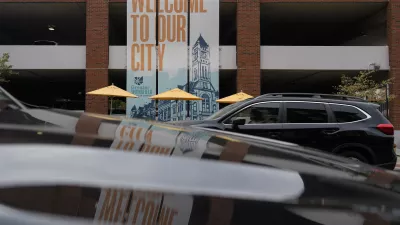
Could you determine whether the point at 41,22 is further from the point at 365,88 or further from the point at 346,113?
the point at 346,113

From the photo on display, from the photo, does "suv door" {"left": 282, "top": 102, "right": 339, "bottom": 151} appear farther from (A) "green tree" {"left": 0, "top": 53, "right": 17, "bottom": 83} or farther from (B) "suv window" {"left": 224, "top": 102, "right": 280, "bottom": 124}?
(A) "green tree" {"left": 0, "top": 53, "right": 17, "bottom": 83}

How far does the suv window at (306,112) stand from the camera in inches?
302

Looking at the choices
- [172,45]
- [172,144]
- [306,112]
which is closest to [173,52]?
[172,45]

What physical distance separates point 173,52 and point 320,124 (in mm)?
11468

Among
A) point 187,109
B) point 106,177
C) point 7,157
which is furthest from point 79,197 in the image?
point 187,109

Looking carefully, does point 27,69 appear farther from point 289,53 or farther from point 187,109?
point 289,53

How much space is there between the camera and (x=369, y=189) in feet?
5.02

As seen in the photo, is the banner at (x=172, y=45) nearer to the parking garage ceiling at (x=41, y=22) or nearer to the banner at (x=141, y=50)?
the banner at (x=141, y=50)

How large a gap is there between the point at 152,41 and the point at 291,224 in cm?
1742

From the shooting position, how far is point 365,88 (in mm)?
17719

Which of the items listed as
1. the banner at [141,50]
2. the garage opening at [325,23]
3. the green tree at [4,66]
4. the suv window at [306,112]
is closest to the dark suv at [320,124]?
the suv window at [306,112]

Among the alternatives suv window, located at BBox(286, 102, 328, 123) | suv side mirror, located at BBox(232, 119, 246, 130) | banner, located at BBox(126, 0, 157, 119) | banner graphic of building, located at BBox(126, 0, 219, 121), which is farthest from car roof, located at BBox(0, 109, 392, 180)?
banner, located at BBox(126, 0, 157, 119)

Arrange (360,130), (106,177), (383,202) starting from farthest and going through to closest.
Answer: (360,130) → (383,202) → (106,177)

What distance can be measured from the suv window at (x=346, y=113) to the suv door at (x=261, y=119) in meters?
1.06
